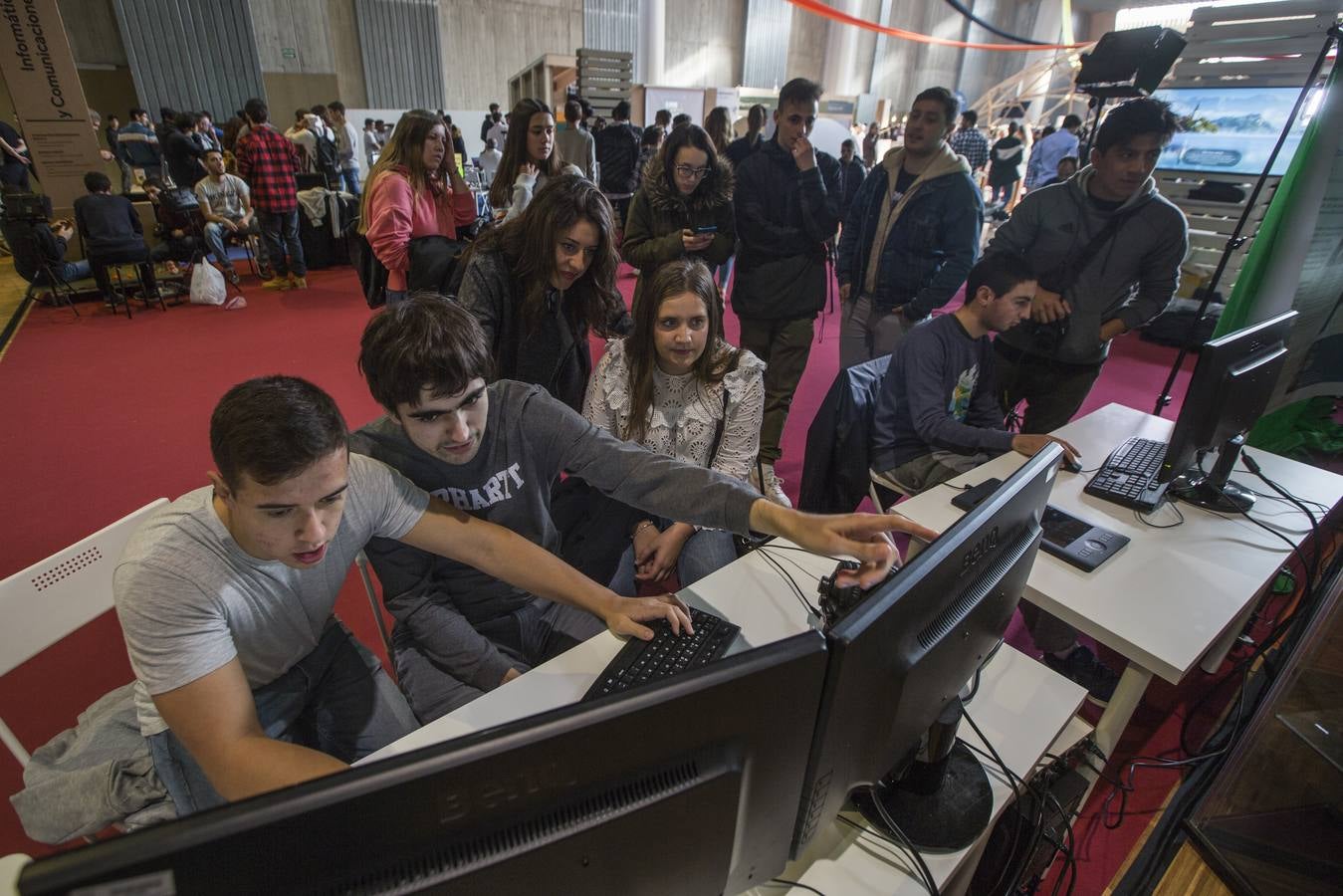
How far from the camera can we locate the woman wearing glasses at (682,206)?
259 cm

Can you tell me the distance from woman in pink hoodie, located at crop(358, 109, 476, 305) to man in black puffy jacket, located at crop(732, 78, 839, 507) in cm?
124

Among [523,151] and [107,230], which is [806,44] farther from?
[523,151]

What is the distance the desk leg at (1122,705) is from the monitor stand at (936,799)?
1.84 feet

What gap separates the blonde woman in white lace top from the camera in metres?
1.77

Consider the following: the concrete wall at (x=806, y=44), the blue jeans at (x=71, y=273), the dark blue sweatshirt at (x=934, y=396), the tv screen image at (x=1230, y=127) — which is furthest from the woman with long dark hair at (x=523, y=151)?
the concrete wall at (x=806, y=44)

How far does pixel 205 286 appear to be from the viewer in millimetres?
5059

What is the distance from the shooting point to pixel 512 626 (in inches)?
56.0

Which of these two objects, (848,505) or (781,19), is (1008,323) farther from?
(781,19)

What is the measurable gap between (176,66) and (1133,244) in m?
11.8

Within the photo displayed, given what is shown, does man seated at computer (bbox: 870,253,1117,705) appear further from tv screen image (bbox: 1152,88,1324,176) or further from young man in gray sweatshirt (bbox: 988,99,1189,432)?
tv screen image (bbox: 1152,88,1324,176)

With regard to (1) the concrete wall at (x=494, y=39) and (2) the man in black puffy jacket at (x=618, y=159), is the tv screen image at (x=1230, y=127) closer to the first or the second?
(2) the man in black puffy jacket at (x=618, y=159)

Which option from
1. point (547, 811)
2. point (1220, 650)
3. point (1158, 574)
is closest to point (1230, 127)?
point (1220, 650)

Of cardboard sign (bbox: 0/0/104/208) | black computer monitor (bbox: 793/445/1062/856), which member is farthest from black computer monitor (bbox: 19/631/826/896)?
cardboard sign (bbox: 0/0/104/208)

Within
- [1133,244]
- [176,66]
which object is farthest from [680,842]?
[176,66]
